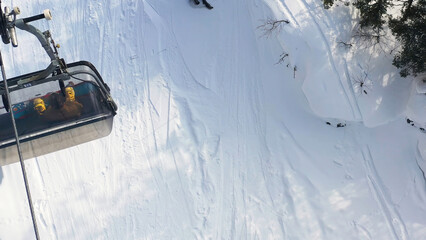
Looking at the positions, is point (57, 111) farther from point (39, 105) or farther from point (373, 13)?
point (373, 13)

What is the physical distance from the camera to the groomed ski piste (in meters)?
7.23

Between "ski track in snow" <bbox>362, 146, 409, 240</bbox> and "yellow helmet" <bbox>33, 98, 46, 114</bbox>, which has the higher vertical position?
"yellow helmet" <bbox>33, 98, 46, 114</bbox>

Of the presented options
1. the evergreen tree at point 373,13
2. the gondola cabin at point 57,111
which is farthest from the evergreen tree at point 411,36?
the gondola cabin at point 57,111

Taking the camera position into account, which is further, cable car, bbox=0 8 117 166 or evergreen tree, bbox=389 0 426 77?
evergreen tree, bbox=389 0 426 77

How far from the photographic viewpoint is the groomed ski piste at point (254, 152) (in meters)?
7.23

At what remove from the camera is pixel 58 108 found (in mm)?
6078

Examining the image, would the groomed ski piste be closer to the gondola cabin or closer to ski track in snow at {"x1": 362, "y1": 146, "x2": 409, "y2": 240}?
ski track in snow at {"x1": 362, "y1": 146, "x2": 409, "y2": 240}

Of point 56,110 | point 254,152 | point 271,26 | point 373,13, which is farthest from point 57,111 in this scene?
point 373,13

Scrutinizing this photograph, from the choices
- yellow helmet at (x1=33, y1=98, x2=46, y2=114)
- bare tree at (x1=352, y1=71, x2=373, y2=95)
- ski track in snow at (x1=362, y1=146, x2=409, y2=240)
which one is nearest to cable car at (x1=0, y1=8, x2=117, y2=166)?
yellow helmet at (x1=33, y1=98, x2=46, y2=114)

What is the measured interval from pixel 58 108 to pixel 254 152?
152 inches

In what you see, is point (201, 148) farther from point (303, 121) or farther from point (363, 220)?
point (363, 220)

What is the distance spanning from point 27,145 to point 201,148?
3.26 m

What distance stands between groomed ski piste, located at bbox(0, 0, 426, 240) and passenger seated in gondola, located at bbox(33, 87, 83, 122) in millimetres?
1702

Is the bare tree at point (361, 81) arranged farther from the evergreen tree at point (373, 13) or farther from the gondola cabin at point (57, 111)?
the gondola cabin at point (57, 111)
